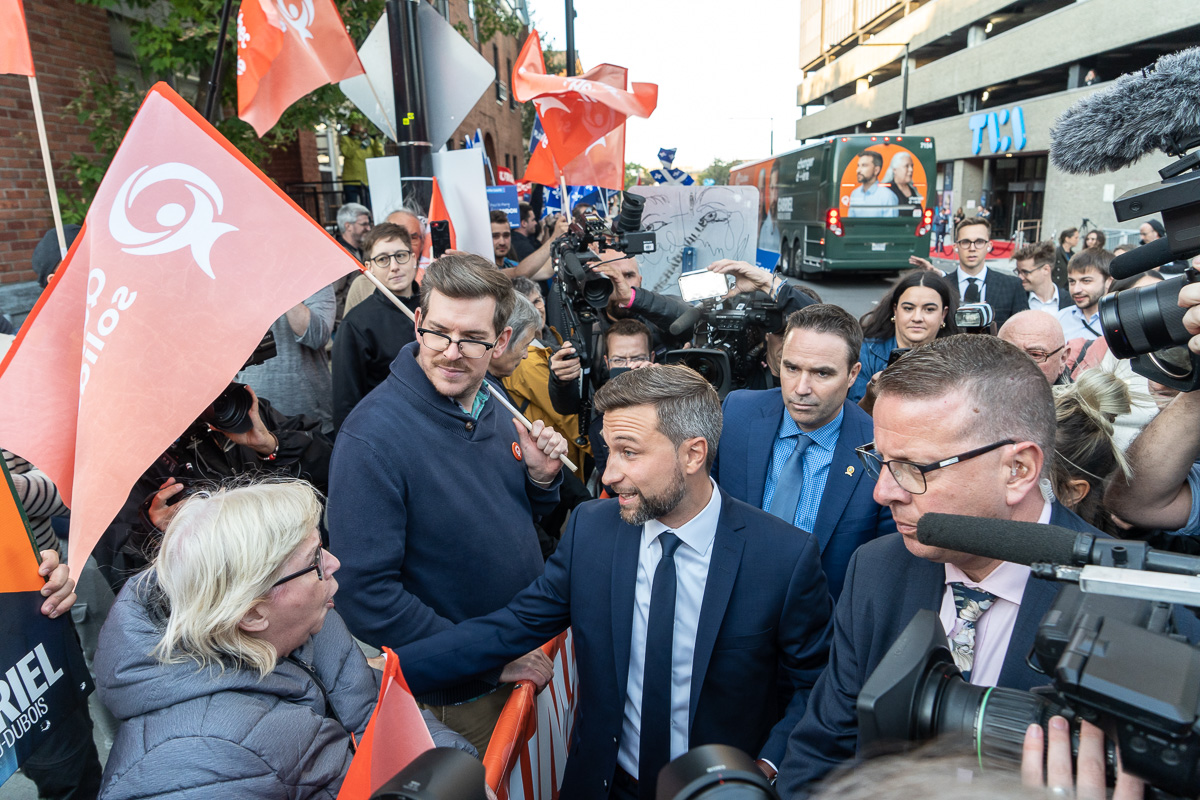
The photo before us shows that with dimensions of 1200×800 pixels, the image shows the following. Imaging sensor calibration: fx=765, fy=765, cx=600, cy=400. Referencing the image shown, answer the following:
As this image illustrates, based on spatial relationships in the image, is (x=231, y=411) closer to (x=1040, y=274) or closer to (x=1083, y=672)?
(x=1083, y=672)

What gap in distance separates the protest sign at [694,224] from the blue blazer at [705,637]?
20.6 feet

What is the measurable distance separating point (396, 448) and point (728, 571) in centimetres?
102

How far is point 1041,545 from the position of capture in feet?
2.97

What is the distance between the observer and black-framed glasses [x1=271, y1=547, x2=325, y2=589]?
1732mm

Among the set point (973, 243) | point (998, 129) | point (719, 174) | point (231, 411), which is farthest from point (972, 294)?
point (719, 174)

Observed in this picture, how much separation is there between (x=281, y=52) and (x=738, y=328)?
2.93 m

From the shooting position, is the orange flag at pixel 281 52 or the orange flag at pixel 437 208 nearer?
the orange flag at pixel 281 52

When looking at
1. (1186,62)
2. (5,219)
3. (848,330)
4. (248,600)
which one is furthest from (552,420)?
(5,219)

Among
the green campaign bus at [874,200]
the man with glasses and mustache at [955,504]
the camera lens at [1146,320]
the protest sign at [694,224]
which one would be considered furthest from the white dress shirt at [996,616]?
the green campaign bus at [874,200]

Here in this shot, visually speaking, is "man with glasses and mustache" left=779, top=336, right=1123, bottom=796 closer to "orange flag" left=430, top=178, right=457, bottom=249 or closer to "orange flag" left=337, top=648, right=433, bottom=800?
"orange flag" left=337, top=648, right=433, bottom=800

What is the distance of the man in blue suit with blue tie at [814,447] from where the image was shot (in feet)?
8.66

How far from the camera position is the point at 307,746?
1.58m

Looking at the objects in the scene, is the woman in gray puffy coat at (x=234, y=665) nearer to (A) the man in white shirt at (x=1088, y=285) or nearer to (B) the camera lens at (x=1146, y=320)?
(B) the camera lens at (x=1146, y=320)

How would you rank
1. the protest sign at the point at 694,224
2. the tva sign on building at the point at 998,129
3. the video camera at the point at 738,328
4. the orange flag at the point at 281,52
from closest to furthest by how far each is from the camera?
1. the video camera at the point at 738,328
2. the orange flag at the point at 281,52
3. the protest sign at the point at 694,224
4. the tva sign on building at the point at 998,129
